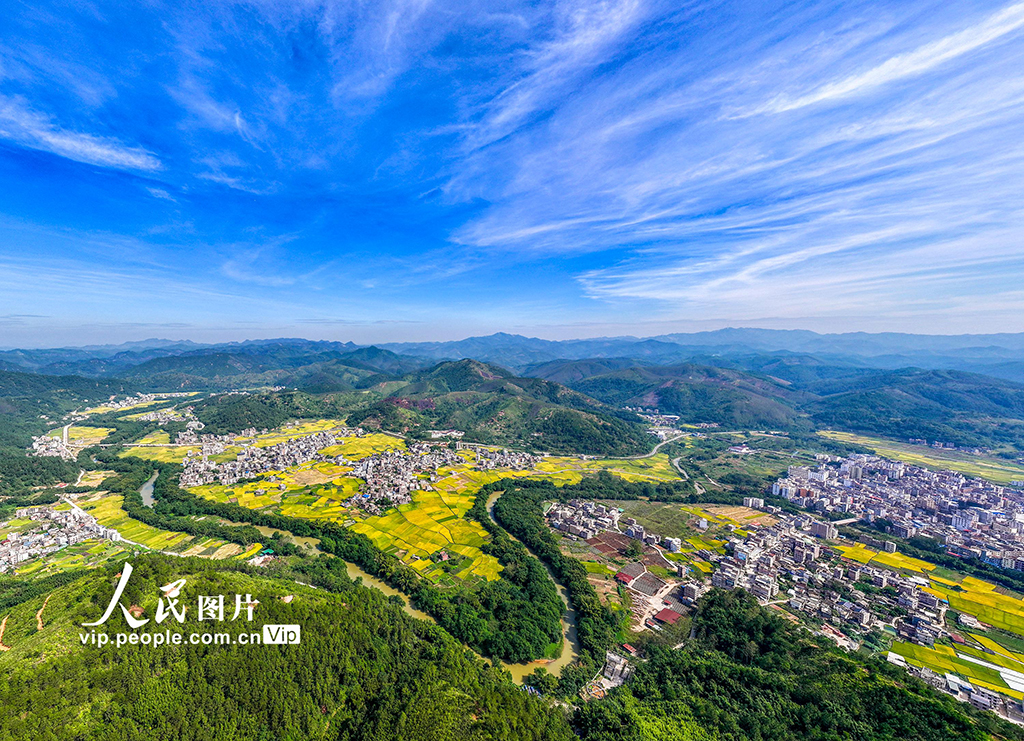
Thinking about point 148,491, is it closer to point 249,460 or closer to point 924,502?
point 249,460

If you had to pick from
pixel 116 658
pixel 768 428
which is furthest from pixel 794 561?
pixel 768 428

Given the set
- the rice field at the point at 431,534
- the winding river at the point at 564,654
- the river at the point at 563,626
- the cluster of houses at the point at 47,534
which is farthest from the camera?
the rice field at the point at 431,534

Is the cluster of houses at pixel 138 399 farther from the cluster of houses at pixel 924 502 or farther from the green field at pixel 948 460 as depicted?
the green field at pixel 948 460

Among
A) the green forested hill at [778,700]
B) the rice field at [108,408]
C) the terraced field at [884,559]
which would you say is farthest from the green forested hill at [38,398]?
the terraced field at [884,559]

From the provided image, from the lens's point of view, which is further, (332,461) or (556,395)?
(556,395)

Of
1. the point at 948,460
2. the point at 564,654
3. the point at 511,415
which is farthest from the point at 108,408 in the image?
the point at 948,460

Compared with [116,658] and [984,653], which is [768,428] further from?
[116,658]
